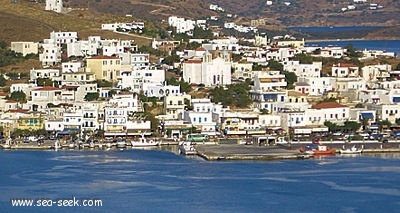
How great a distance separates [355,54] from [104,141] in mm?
11189

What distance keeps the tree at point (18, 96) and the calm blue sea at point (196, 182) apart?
3.92 meters

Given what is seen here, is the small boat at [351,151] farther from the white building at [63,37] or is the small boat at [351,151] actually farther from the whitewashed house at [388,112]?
the white building at [63,37]

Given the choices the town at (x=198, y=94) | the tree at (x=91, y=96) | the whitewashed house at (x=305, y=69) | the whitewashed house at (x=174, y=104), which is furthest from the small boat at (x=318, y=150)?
the whitewashed house at (x=305, y=69)

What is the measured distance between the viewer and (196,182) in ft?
60.4

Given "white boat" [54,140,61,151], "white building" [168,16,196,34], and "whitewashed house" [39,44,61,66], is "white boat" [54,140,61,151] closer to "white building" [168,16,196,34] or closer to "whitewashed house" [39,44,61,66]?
"whitewashed house" [39,44,61,66]

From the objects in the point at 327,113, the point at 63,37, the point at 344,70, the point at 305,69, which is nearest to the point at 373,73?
the point at 344,70

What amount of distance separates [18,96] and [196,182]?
27.2ft

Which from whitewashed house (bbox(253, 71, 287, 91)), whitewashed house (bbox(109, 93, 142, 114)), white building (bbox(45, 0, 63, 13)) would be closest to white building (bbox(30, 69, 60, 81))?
whitewashed house (bbox(109, 93, 142, 114))

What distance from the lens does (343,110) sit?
80.4 feet

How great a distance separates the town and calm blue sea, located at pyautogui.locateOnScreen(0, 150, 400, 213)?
1.86 metres

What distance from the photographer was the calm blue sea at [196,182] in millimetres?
16719

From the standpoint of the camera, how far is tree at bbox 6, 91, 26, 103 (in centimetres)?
2566

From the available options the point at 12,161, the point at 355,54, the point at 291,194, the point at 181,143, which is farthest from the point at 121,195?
the point at 355,54

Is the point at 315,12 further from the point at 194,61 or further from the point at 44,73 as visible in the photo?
the point at 44,73
